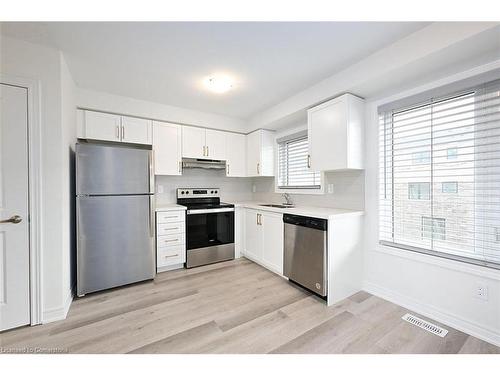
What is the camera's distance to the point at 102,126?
8.92 feet

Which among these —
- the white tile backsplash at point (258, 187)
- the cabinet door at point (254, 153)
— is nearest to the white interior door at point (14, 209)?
the white tile backsplash at point (258, 187)

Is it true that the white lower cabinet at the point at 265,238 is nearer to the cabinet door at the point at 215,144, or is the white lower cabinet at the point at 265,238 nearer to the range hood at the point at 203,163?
the range hood at the point at 203,163

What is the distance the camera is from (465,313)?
1679 mm

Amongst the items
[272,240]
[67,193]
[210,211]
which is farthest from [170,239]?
[272,240]

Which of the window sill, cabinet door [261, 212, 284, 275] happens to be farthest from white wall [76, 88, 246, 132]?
the window sill

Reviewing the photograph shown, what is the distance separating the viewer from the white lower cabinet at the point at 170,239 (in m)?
2.85

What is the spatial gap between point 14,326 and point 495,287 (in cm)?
383

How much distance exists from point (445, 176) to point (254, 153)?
2.58 m

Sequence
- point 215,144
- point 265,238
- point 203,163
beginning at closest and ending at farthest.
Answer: point 265,238 → point 203,163 → point 215,144

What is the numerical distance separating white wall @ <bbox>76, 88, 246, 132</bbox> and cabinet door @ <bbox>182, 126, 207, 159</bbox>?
0.38ft

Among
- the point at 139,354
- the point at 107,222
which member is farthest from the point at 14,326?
the point at 139,354

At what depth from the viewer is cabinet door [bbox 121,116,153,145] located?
286cm

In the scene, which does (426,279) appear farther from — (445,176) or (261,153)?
(261,153)

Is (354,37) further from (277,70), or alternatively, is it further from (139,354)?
(139,354)
